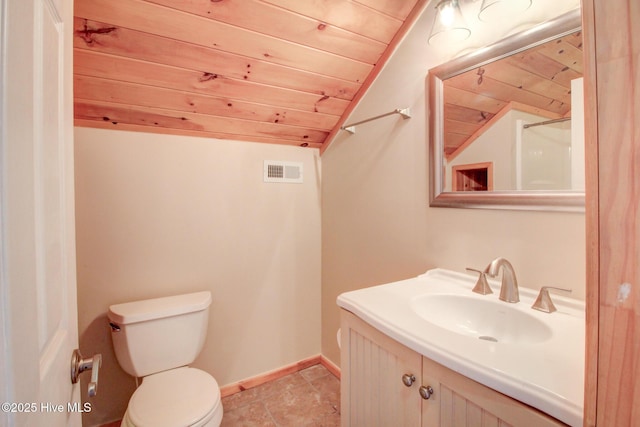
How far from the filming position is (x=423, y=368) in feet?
2.67

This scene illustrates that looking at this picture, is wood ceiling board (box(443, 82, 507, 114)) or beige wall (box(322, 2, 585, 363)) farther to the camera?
wood ceiling board (box(443, 82, 507, 114))

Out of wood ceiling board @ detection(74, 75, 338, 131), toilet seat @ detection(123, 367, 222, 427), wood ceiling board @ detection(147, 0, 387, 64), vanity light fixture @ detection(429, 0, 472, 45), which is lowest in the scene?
toilet seat @ detection(123, 367, 222, 427)

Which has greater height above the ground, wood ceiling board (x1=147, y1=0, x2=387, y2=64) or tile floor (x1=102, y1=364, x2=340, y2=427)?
wood ceiling board (x1=147, y1=0, x2=387, y2=64)

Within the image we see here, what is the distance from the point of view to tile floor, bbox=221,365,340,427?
1737mm

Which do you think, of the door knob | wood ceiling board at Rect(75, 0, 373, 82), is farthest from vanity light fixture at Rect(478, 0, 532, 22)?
the door knob

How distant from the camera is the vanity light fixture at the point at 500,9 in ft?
3.69

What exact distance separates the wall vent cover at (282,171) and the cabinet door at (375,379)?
1.23 metres

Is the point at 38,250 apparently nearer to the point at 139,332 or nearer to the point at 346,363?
the point at 346,363

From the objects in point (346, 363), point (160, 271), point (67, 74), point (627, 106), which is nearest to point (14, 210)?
point (67, 74)

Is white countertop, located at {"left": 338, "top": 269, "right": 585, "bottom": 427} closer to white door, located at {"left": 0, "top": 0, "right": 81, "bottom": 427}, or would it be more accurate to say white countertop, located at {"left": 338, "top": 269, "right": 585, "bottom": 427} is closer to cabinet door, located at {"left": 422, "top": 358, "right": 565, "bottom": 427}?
cabinet door, located at {"left": 422, "top": 358, "right": 565, "bottom": 427}

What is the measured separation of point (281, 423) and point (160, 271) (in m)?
1.12

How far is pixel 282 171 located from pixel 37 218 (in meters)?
1.71

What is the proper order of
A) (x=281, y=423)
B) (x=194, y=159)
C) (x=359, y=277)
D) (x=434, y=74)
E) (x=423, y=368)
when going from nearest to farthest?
1. (x=423, y=368)
2. (x=434, y=74)
3. (x=281, y=423)
4. (x=194, y=159)
5. (x=359, y=277)

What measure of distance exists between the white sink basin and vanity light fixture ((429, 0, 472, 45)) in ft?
3.68
